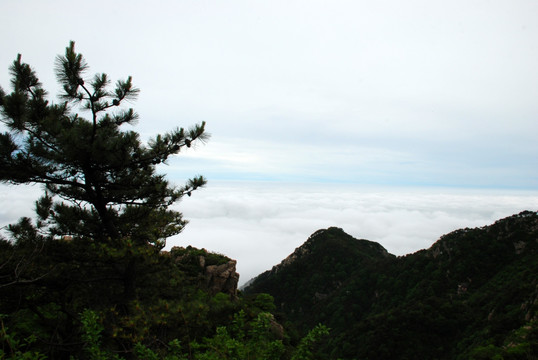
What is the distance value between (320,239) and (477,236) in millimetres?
32044

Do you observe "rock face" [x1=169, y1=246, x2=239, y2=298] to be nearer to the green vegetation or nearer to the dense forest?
the dense forest

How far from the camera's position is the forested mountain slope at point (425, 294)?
2608cm

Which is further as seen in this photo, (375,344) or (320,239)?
(320,239)

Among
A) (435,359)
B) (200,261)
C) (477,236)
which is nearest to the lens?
(200,261)

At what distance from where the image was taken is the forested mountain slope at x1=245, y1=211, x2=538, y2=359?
26.1m

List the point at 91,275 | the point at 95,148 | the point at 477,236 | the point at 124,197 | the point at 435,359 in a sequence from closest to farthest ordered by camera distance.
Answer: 1. the point at 95,148
2. the point at 91,275
3. the point at 124,197
4. the point at 435,359
5. the point at 477,236

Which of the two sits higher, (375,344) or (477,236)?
(477,236)

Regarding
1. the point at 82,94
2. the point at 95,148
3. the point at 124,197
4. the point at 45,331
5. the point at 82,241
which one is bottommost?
the point at 45,331

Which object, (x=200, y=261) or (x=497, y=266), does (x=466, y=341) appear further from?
(x=200, y=261)

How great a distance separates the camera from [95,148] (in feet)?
19.6

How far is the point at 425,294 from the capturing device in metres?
41.5

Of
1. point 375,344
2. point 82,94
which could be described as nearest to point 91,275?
point 82,94

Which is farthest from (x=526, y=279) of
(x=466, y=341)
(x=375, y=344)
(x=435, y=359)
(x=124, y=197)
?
(x=124, y=197)

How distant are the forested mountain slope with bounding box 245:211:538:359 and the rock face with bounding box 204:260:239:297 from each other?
44.5ft
